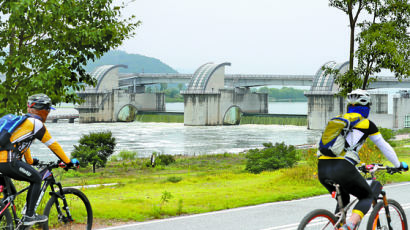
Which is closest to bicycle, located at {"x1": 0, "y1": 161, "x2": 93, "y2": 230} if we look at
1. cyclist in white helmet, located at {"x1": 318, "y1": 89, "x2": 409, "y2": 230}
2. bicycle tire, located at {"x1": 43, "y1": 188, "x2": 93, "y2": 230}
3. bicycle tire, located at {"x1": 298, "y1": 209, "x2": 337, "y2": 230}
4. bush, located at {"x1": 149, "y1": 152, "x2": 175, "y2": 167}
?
bicycle tire, located at {"x1": 43, "y1": 188, "x2": 93, "y2": 230}

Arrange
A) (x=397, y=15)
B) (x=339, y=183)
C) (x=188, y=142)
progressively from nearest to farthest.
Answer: (x=339, y=183), (x=397, y=15), (x=188, y=142)

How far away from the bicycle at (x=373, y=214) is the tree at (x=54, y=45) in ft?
18.3

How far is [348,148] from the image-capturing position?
498 centimetres

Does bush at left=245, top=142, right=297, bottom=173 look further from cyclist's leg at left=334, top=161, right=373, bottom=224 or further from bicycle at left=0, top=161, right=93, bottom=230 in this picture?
cyclist's leg at left=334, top=161, right=373, bottom=224

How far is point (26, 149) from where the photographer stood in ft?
18.2

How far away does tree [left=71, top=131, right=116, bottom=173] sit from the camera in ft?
106

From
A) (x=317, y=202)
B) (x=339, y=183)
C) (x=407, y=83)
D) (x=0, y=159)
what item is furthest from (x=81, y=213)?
(x=407, y=83)

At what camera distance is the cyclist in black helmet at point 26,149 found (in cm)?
533

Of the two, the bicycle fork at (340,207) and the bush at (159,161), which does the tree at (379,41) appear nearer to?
the bicycle fork at (340,207)

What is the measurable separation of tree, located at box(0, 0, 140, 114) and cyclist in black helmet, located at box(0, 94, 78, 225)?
11.2 feet

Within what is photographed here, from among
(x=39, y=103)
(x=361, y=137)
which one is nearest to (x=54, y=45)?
(x=39, y=103)

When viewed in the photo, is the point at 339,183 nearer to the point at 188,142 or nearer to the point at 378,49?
the point at 378,49

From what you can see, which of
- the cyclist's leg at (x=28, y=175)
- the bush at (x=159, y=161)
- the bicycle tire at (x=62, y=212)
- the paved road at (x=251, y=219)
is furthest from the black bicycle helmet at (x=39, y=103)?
the bush at (x=159, y=161)

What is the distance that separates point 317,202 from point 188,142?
182ft
